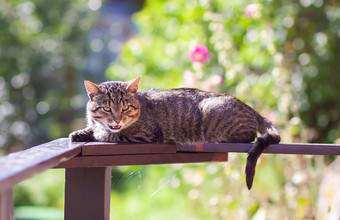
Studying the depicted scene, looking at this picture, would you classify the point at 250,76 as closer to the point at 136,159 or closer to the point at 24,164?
the point at 136,159

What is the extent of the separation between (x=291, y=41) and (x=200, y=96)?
2.23 m

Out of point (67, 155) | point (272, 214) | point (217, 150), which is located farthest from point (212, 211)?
point (67, 155)

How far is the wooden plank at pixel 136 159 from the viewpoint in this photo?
6.71 ft

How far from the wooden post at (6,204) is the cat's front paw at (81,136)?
97cm

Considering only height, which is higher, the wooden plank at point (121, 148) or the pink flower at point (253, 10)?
the pink flower at point (253, 10)

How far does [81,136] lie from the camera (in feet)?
7.88

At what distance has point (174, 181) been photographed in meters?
4.24

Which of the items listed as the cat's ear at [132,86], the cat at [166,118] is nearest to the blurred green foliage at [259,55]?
the cat at [166,118]

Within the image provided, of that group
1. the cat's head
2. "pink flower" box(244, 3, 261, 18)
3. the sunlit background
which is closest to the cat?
the cat's head

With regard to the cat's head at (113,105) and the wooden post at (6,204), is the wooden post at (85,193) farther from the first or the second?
the wooden post at (6,204)

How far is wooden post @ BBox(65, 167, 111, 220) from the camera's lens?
2201 millimetres

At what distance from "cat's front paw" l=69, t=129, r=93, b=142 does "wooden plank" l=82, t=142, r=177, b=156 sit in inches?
6.1

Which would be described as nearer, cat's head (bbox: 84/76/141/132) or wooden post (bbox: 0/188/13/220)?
wooden post (bbox: 0/188/13/220)

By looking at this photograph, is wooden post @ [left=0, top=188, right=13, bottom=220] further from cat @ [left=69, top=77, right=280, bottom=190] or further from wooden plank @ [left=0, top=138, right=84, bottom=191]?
cat @ [left=69, top=77, right=280, bottom=190]
